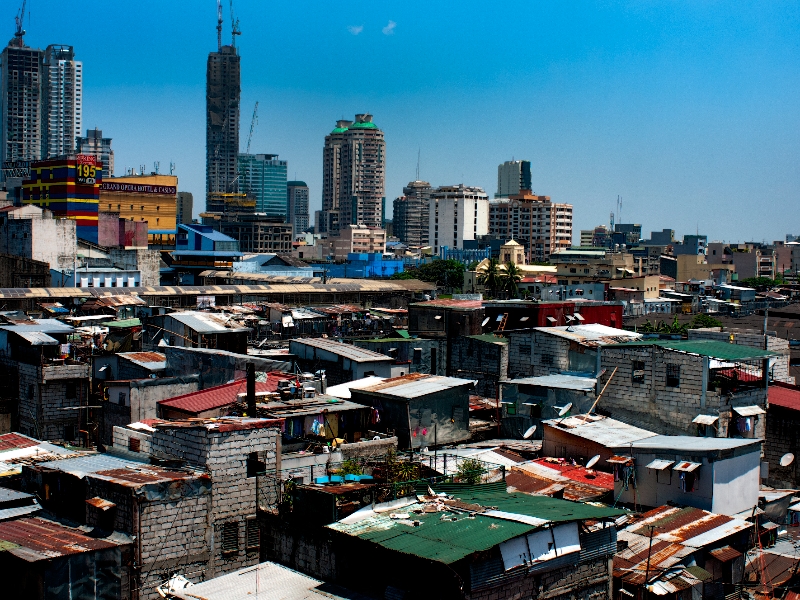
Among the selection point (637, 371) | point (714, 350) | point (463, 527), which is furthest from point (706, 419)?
point (463, 527)

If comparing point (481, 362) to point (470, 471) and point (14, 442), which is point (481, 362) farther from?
point (14, 442)

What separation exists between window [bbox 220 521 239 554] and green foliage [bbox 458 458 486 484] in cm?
427

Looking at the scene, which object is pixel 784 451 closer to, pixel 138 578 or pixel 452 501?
pixel 452 501

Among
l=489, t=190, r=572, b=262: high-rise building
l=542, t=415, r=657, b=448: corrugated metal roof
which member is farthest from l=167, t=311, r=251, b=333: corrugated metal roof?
l=489, t=190, r=572, b=262: high-rise building

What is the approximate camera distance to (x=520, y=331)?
32.3 metres

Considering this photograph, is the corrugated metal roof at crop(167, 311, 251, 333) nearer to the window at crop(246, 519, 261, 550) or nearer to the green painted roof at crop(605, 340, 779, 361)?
the green painted roof at crop(605, 340, 779, 361)

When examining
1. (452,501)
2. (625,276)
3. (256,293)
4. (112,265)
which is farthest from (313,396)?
(625,276)

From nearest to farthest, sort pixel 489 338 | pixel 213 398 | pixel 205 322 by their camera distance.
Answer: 1. pixel 213 398
2. pixel 205 322
3. pixel 489 338

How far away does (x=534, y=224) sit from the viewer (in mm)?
182750

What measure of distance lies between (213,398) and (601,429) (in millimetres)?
9234

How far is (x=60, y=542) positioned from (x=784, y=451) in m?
18.0

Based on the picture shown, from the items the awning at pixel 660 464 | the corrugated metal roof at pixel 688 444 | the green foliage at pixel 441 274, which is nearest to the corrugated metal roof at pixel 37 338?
the corrugated metal roof at pixel 688 444

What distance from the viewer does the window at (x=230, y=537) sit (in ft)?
56.4

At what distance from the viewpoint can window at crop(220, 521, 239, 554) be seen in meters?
17.2
